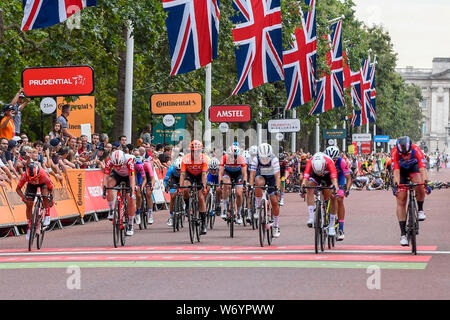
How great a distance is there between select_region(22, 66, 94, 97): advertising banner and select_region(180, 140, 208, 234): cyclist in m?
4.39

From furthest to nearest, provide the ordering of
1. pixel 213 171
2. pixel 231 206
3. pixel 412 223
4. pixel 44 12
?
pixel 213 171 → pixel 44 12 → pixel 231 206 → pixel 412 223

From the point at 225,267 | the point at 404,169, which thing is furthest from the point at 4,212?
the point at 404,169

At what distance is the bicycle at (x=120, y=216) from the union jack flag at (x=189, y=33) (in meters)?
8.99

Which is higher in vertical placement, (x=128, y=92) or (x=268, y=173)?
(x=128, y=92)

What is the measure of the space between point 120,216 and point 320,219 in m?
3.83

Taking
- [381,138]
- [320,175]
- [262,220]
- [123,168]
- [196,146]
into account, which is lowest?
[262,220]

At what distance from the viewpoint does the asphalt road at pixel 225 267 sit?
35.7 feet

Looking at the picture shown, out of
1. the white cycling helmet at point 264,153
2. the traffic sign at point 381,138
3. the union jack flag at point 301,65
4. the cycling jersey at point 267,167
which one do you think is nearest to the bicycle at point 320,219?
the cycling jersey at point 267,167

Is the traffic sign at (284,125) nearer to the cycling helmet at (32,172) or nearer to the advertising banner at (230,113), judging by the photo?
the advertising banner at (230,113)

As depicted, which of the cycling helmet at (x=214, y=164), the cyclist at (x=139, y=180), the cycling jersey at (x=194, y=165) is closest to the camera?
the cycling jersey at (x=194, y=165)

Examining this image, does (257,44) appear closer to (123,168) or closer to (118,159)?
(123,168)

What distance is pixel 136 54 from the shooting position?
1558 inches

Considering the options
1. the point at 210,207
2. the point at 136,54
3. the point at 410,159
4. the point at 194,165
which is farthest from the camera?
the point at 136,54

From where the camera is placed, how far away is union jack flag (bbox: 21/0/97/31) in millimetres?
20188
